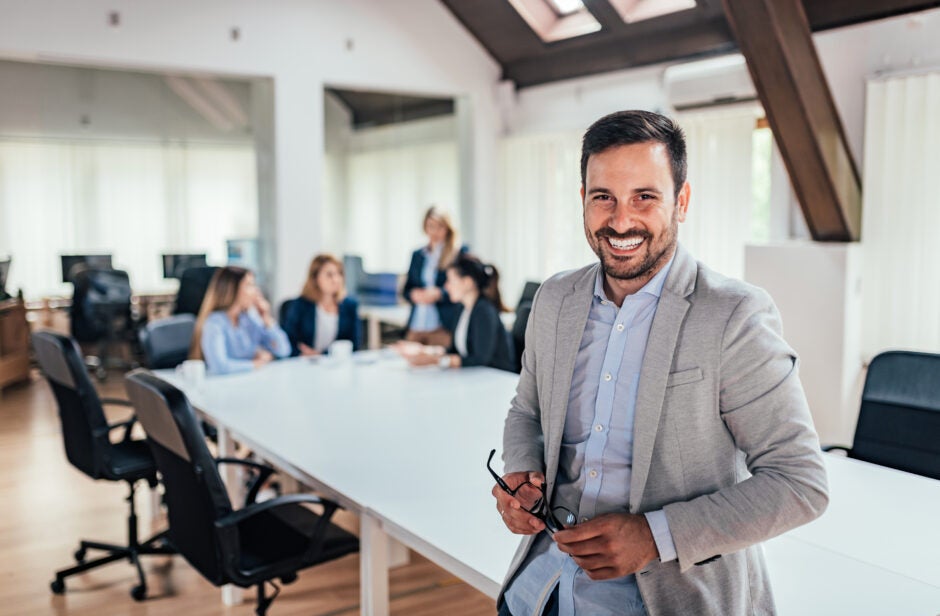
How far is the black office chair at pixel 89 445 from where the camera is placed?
3.60 m

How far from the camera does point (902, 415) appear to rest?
2.89 meters

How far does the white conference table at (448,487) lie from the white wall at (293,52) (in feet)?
9.71

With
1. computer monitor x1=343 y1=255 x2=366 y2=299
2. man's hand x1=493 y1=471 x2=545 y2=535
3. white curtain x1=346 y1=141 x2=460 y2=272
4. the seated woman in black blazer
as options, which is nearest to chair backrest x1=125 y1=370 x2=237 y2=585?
man's hand x1=493 y1=471 x2=545 y2=535

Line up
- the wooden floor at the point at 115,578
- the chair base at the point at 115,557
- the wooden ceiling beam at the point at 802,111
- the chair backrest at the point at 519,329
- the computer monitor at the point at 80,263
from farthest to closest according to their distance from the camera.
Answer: the computer monitor at the point at 80,263, the chair backrest at the point at 519,329, the wooden ceiling beam at the point at 802,111, the chair base at the point at 115,557, the wooden floor at the point at 115,578

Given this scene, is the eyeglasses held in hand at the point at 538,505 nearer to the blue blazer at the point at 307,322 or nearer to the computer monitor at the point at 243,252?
the blue blazer at the point at 307,322

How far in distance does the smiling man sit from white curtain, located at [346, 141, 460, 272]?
19.8 feet

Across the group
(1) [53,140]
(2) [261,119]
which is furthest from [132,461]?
(2) [261,119]

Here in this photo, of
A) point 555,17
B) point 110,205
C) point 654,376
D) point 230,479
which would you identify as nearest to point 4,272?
point 110,205

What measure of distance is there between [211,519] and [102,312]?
4620 millimetres

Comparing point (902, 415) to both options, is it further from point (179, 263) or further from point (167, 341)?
point (179, 263)

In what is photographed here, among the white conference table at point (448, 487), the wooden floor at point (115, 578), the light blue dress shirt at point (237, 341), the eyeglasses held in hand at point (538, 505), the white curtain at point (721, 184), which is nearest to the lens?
the eyeglasses held in hand at point (538, 505)

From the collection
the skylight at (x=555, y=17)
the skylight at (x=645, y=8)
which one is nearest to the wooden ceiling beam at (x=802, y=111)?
the skylight at (x=645, y=8)

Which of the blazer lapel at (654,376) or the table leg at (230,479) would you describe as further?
the table leg at (230,479)

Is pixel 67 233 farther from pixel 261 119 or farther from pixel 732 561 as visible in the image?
pixel 732 561
